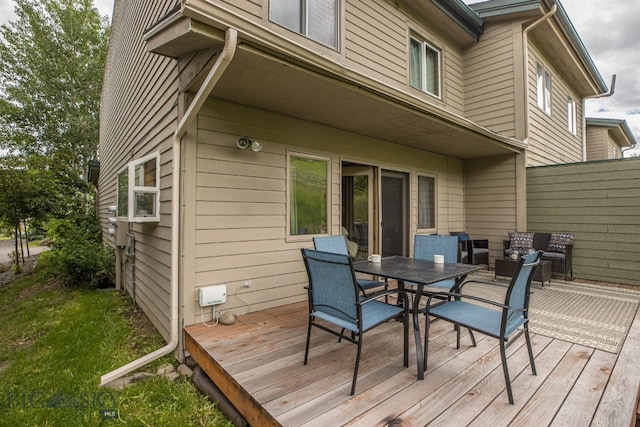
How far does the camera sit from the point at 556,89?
25.8 ft

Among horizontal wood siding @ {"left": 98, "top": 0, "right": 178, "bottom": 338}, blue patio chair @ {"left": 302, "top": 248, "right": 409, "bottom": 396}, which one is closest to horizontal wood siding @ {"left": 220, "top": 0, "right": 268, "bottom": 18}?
horizontal wood siding @ {"left": 98, "top": 0, "right": 178, "bottom": 338}

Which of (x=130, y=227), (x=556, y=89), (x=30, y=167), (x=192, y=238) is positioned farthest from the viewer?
(x=30, y=167)

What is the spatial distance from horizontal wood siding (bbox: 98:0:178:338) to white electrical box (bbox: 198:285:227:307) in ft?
1.64

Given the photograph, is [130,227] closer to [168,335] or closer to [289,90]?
[168,335]

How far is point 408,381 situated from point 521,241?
483 centimetres

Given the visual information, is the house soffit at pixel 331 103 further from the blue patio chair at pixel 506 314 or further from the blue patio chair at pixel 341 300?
the blue patio chair at pixel 506 314

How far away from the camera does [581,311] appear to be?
3658mm

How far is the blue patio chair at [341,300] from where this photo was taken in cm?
194

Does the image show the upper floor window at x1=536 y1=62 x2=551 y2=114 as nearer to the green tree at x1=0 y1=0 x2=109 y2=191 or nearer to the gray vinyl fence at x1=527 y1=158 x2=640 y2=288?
the gray vinyl fence at x1=527 y1=158 x2=640 y2=288

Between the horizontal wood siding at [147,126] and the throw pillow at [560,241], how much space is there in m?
6.35

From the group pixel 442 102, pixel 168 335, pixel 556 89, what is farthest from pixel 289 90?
pixel 556 89

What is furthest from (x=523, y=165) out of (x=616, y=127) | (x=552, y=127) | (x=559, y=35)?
(x=616, y=127)

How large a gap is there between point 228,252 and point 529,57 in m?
7.31

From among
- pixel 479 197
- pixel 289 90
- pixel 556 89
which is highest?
pixel 556 89
